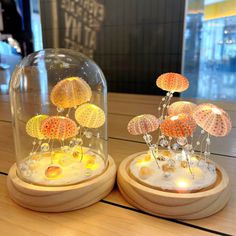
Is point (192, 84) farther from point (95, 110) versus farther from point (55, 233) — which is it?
point (55, 233)

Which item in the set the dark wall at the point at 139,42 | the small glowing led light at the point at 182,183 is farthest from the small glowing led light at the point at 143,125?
the dark wall at the point at 139,42

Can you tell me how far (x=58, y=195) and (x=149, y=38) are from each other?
258cm

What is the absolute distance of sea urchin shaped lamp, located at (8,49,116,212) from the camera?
18.0 inches

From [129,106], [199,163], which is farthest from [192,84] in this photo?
[199,163]

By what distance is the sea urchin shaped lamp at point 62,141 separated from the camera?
1.50 ft

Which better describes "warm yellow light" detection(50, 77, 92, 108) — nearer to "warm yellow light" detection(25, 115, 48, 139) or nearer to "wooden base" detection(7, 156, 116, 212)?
"warm yellow light" detection(25, 115, 48, 139)

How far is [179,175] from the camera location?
0.48 meters

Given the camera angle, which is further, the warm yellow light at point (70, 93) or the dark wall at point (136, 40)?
the dark wall at point (136, 40)

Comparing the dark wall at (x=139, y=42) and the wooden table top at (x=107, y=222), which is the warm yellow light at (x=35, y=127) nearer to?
the wooden table top at (x=107, y=222)

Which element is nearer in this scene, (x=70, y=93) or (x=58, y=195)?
(x=58, y=195)

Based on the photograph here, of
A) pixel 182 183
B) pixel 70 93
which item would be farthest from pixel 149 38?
pixel 182 183

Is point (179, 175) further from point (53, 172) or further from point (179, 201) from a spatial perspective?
point (53, 172)

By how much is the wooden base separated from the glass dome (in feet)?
0.05

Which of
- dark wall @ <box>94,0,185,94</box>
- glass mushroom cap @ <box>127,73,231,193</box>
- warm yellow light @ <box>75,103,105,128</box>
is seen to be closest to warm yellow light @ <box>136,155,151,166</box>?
glass mushroom cap @ <box>127,73,231,193</box>
